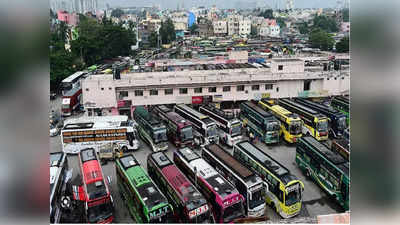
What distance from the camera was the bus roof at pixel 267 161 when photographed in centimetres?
512

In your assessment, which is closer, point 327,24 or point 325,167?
point 325,167

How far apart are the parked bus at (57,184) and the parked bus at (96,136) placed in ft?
4.24

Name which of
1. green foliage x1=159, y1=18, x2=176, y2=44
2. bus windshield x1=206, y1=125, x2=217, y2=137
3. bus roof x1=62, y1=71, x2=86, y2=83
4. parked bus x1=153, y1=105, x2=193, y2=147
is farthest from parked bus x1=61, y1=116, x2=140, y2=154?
green foliage x1=159, y1=18, x2=176, y2=44

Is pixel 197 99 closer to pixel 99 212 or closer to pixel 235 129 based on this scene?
pixel 235 129

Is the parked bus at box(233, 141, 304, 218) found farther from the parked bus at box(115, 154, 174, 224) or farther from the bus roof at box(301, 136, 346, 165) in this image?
the parked bus at box(115, 154, 174, 224)

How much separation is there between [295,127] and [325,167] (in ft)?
7.35

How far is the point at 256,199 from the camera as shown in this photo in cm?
490

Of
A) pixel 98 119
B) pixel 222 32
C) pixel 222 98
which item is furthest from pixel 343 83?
pixel 222 32

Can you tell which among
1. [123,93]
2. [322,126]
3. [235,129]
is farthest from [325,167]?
[123,93]

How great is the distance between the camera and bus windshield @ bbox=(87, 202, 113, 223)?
4578 millimetres

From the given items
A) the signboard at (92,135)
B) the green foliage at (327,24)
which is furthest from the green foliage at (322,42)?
the signboard at (92,135)

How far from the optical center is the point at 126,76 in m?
10.0

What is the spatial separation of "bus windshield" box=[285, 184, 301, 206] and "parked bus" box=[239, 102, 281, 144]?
290 cm

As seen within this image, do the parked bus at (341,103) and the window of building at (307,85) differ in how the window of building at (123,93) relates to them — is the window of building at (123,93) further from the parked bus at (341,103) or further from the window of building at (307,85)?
the parked bus at (341,103)
